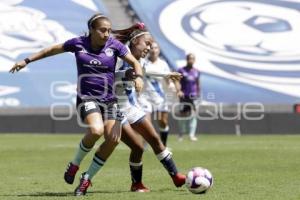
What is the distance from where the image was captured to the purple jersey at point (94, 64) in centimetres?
992

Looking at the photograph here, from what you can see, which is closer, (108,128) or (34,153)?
(108,128)

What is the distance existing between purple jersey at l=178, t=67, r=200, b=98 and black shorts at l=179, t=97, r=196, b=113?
0.12m

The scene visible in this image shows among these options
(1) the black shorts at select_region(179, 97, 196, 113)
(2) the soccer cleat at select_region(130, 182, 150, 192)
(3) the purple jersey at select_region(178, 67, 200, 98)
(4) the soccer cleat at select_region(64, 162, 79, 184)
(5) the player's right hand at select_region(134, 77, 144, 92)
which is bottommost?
(1) the black shorts at select_region(179, 97, 196, 113)

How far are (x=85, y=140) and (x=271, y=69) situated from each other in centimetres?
2236

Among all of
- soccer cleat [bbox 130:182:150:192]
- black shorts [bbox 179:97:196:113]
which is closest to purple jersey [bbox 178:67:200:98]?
black shorts [bbox 179:97:196:113]

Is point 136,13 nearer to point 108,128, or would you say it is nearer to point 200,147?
point 200,147

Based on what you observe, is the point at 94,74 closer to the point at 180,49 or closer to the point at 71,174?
the point at 71,174

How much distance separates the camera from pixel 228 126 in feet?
90.3

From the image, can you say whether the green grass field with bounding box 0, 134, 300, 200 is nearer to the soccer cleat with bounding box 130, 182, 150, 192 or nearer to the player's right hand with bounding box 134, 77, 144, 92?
the soccer cleat with bounding box 130, 182, 150, 192

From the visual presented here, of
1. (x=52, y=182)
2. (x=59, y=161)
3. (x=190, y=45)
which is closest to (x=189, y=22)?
(x=190, y=45)

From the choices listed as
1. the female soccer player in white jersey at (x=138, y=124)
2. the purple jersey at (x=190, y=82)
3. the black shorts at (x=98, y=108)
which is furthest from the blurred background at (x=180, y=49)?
the black shorts at (x=98, y=108)

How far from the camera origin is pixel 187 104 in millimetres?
25141

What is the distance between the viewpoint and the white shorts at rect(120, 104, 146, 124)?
1055 centimetres

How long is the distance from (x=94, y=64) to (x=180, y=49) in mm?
22035
